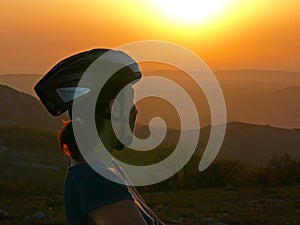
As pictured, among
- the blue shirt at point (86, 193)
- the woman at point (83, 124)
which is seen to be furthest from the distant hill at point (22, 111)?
the blue shirt at point (86, 193)

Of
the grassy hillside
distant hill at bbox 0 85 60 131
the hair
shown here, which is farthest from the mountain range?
the hair

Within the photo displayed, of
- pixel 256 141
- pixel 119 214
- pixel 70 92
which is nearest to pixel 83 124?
pixel 70 92

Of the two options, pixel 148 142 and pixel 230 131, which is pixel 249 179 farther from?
pixel 230 131

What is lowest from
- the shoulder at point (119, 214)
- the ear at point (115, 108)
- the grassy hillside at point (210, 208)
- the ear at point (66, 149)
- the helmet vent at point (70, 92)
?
the grassy hillside at point (210, 208)

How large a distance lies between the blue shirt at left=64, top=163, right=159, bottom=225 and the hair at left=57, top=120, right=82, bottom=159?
0.43 ft

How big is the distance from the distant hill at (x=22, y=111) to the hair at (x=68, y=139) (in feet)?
436

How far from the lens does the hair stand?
2557 mm

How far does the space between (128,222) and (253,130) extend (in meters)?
129

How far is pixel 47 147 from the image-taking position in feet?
226

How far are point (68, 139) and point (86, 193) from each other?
43 centimetres

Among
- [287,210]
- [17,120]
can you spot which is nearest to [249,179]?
[287,210]

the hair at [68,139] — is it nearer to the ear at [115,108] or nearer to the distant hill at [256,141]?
the ear at [115,108]

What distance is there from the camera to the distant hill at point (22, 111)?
5477 inches

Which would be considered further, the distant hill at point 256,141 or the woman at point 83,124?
the distant hill at point 256,141
